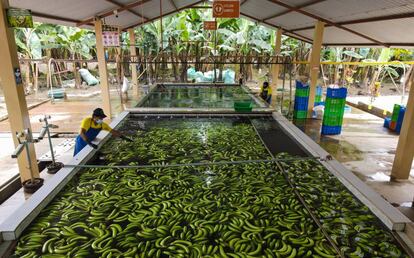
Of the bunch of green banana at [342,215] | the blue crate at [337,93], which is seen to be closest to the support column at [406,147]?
the bunch of green banana at [342,215]

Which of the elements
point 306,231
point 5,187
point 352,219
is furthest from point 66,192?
point 352,219

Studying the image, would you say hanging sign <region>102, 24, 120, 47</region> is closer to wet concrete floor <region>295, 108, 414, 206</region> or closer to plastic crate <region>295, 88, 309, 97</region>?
plastic crate <region>295, 88, 309, 97</region>

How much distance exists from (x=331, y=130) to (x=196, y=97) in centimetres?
473

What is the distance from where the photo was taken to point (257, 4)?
11.1 m

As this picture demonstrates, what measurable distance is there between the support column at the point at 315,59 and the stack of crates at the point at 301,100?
28 centimetres

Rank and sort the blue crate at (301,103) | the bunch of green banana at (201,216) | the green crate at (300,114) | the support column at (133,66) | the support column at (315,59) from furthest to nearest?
1. the support column at (133,66)
2. the green crate at (300,114)
3. the blue crate at (301,103)
4. the support column at (315,59)
5. the bunch of green banana at (201,216)

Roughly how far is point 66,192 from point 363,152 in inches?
271

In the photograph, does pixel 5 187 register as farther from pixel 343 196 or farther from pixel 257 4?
pixel 257 4

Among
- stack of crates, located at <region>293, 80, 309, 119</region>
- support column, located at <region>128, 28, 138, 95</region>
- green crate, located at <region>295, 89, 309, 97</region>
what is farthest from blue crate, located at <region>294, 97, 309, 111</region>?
support column, located at <region>128, 28, 138, 95</region>

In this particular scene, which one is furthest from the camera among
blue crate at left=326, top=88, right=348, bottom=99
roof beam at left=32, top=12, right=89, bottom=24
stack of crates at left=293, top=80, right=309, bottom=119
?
stack of crates at left=293, top=80, right=309, bottom=119

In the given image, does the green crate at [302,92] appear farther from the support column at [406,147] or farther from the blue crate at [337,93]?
the support column at [406,147]

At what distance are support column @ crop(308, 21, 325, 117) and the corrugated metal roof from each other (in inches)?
13.0

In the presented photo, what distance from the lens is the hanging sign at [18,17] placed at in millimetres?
4430

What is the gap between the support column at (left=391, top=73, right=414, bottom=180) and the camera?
217 inches
